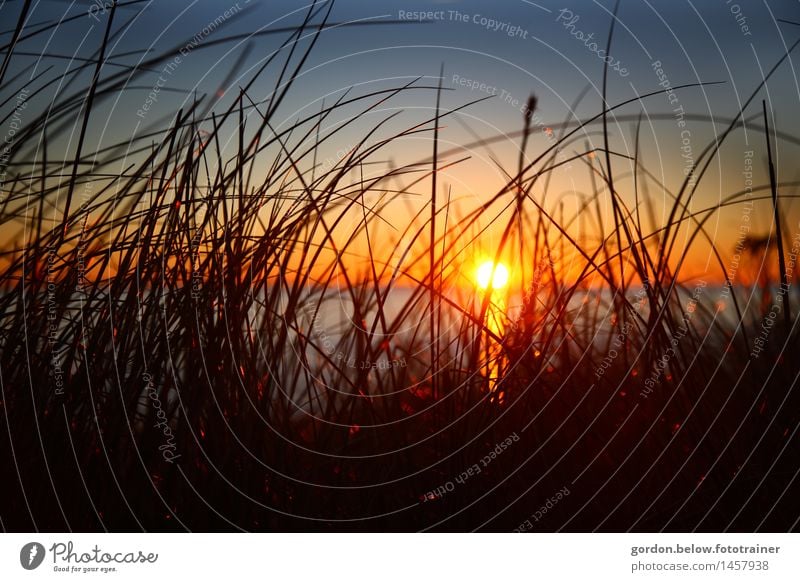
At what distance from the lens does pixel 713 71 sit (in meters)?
1.00

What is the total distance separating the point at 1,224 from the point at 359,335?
0.55m

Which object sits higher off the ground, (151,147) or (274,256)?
(151,147)

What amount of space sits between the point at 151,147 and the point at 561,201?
65 cm

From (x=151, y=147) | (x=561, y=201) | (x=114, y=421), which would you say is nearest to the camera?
(x=114, y=421)

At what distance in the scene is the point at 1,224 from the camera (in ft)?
3.05

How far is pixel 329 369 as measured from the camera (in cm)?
103

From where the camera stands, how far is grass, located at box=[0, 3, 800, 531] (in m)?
0.85

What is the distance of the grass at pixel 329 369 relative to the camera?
33.6 inches

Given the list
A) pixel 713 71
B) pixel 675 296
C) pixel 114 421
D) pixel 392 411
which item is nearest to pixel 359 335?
pixel 392 411

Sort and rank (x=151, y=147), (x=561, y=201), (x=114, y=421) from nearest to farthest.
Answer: (x=114, y=421) < (x=151, y=147) < (x=561, y=201)
